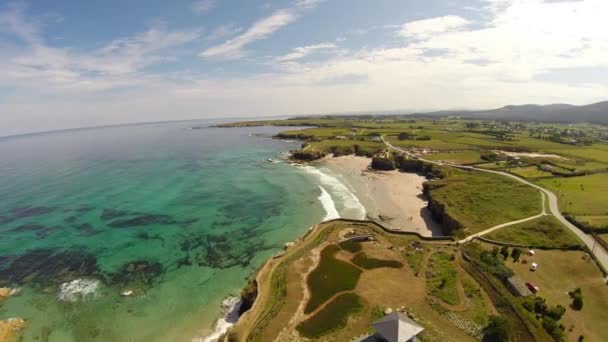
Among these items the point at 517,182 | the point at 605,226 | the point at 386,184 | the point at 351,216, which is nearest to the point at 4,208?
the point at 351,216

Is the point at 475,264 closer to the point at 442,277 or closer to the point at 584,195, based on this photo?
the point at 442,277

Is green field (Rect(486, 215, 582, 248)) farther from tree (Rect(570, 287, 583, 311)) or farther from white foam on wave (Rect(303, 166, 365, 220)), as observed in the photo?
white foam on wave (Rect(303, 166, 365, 220))

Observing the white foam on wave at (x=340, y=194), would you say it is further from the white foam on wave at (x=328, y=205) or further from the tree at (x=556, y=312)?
the tree at (x=556, y=312)

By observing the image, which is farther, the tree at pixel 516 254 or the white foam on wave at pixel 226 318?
the tree at pixel 516 254

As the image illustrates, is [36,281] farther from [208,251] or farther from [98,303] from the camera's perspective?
[208,251]

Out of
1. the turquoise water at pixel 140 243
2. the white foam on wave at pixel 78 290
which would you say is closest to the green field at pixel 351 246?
the turquoise water at pixel 140 243

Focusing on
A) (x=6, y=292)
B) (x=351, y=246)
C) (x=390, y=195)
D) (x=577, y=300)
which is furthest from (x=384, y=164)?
(x=6, y=292)
